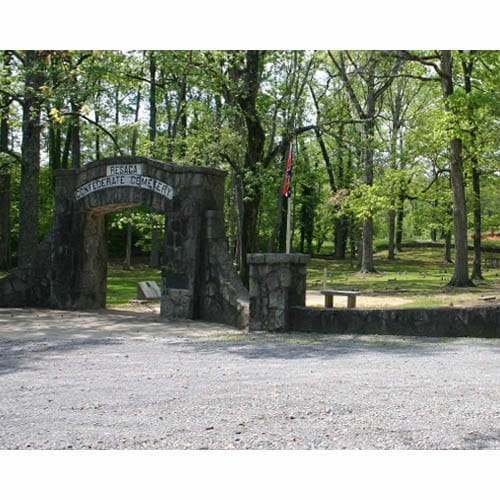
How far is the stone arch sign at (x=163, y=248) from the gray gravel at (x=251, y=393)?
3.02 m

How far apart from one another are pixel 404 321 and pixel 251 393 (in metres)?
4.50

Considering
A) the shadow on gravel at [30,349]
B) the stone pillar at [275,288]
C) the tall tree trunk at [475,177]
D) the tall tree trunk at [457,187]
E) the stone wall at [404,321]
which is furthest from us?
the tall tree trunk at [475,177]

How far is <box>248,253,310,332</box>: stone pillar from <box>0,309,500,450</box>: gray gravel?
0.93m

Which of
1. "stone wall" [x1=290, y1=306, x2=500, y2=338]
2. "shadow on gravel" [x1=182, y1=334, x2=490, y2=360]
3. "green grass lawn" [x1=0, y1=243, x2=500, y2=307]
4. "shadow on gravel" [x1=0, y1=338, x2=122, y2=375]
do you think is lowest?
"shadow on gravel" [x1=0, y1=338, x2=122, y2=375]

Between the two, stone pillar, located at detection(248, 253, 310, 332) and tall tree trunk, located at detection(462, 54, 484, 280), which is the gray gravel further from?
tall tree trunk, located at detection(462, 54, 484, 280)

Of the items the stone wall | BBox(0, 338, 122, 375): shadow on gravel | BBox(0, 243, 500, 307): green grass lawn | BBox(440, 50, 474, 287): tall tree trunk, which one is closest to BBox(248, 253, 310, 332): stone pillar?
the stone wall

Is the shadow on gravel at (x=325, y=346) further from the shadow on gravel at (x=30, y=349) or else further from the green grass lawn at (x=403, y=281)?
the green grass lawn at (x=403, y=281)

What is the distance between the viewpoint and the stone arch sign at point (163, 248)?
12438mm

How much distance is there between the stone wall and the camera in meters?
9.22

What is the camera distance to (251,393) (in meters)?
5.60

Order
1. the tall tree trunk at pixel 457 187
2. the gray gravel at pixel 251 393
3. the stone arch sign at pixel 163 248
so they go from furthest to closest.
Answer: the tall tree trunk at pixel 457 187
the stone arch sign at pixel 163 248
the gray gravel at pixel 251 393

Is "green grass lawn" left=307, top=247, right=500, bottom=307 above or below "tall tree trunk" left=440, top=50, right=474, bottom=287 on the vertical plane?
below

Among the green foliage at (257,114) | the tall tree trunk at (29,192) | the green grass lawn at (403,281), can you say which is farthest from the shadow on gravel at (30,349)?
the tall tree trunk at (29,192)

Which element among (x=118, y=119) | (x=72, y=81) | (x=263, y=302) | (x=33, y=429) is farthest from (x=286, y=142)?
(x=118, y=119)
